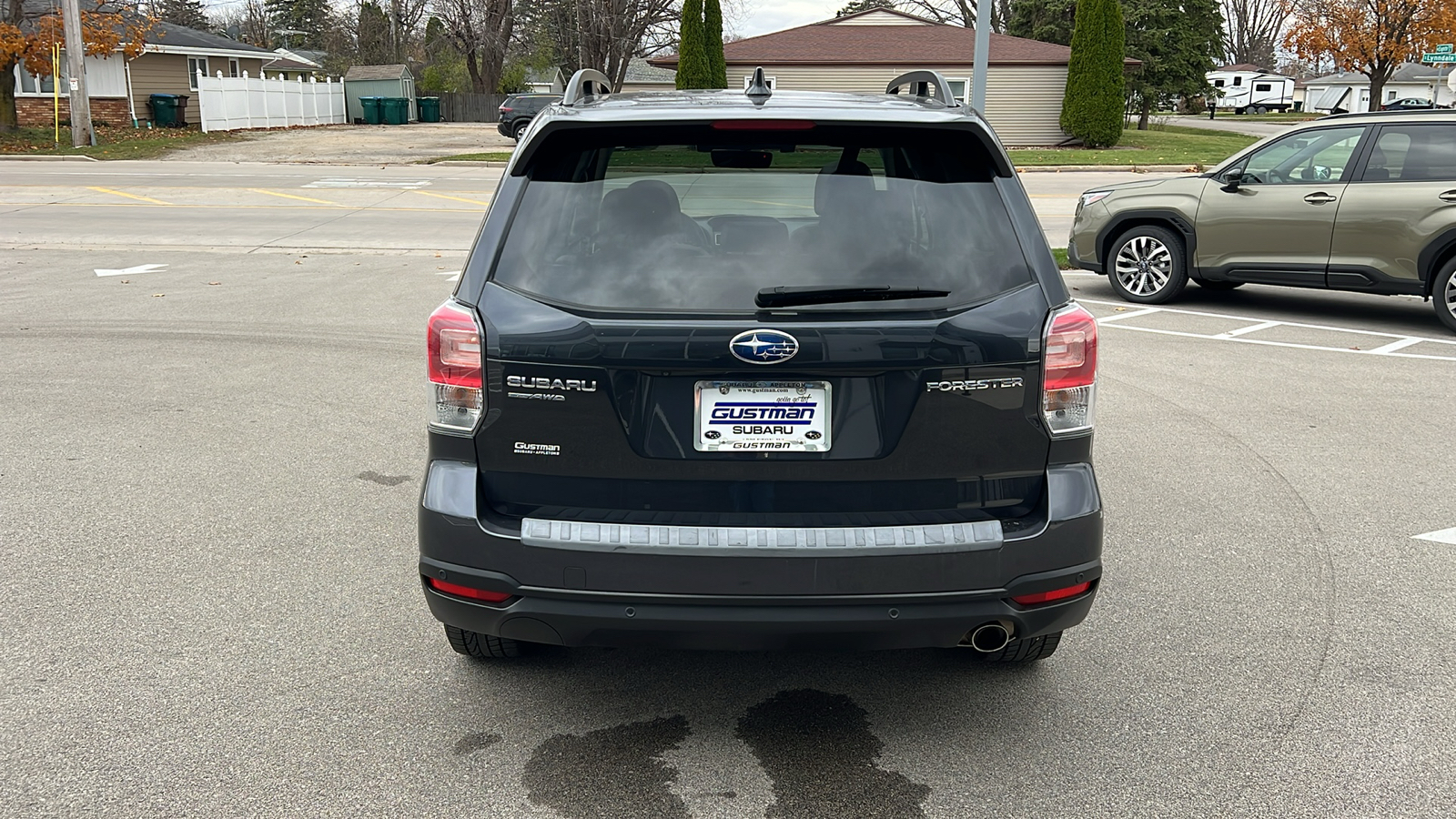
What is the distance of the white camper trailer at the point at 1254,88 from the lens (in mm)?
107250

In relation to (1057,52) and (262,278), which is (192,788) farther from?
(1057,52)

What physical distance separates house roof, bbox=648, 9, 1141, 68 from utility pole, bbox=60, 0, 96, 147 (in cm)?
2010

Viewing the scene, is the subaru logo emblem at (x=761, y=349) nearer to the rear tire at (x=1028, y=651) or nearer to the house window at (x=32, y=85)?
the rear tire at (x=1028, y=651)

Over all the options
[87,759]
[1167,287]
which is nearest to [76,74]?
[1167,287]

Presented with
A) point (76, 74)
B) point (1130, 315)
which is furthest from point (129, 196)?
point (1130, 315)

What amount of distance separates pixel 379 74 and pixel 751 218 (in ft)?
205

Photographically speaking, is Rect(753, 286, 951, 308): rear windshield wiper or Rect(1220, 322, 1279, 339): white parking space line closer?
Rect(753, 286, 951, 308): rear windshield wiper

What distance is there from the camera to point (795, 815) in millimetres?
3203

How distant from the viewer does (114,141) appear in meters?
36.8

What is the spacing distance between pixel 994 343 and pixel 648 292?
0.91 metres

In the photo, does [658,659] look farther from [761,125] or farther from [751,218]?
[761,125]

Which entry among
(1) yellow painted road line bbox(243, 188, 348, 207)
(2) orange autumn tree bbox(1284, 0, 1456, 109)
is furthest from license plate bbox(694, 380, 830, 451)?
(2) orange autumn tree bbox(1284, 0, 1456, 109)

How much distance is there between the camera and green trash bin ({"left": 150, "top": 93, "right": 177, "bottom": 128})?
144 feet

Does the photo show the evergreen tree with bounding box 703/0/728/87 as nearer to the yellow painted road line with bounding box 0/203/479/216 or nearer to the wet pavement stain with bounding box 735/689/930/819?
the yellow painted road line with bounding box 0/203/479/216
